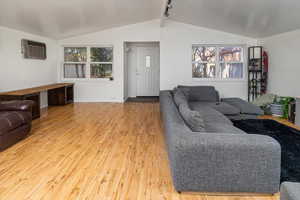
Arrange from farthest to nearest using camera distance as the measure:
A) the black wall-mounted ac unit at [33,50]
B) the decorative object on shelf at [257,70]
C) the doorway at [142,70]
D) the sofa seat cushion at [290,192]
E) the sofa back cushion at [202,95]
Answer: the doorway at [142,70], the decorative object on shelf at [257,70], the sofa back cushion at [202,95], the black wall-mounted ac unit at [33,50], the sofa seat cushion at [290,192]

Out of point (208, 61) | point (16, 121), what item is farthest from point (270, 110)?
point (16, 121)

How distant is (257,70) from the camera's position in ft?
23.2

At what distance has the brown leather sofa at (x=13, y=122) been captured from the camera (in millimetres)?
3390

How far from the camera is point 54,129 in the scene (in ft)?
15.1

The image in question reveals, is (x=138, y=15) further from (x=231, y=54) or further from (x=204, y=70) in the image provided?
(x=231, y=54)

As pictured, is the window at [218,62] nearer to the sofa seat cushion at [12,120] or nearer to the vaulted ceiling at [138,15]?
the vaulted ceiling at [138,15]

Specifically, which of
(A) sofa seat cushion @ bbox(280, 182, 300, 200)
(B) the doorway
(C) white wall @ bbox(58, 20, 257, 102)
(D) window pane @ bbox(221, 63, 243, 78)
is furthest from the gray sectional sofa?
(B) the doorway

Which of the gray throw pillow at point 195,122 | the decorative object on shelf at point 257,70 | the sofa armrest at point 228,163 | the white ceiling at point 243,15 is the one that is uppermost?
the white ceiling at point 243,15

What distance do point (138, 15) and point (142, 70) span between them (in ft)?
9.32

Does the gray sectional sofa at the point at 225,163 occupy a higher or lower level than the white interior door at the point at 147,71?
lower

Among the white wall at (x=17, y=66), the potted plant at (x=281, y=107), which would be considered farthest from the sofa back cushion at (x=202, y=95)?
the white wall at (x=17, y=66)

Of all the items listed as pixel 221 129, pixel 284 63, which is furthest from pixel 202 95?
pixel 221 129

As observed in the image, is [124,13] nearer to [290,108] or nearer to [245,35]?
[245,35]

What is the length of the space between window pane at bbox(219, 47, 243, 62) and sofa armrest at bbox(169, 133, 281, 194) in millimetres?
6140
